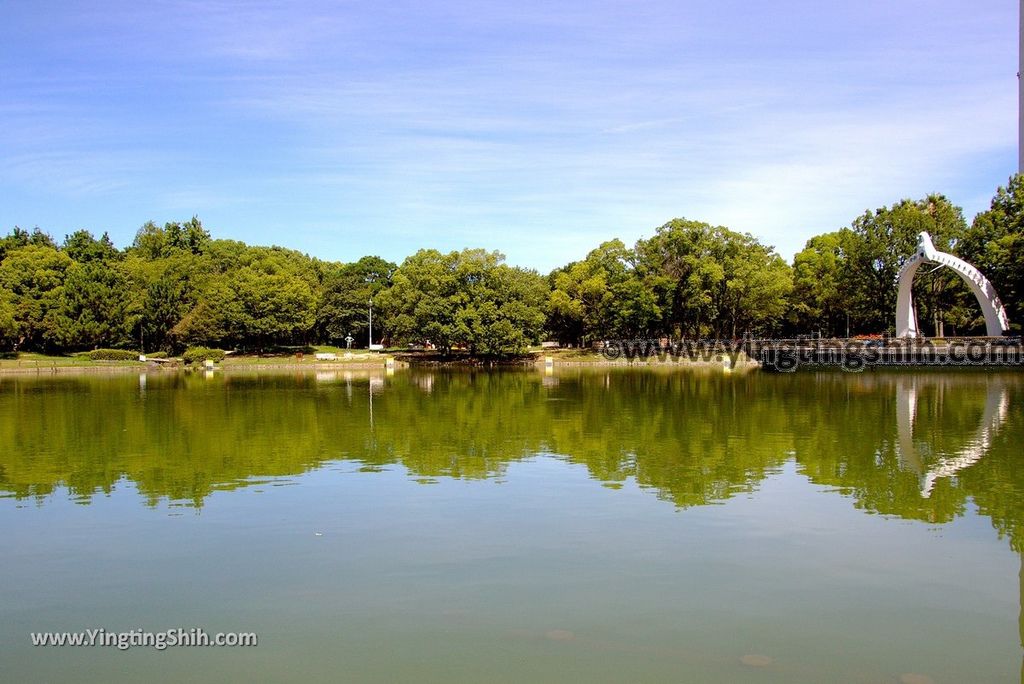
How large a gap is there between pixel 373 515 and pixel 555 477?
4.26 meters

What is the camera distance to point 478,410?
29.5 meters

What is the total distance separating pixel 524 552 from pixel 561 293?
68.8 meters

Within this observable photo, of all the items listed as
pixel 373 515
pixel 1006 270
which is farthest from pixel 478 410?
pixel 1006 270

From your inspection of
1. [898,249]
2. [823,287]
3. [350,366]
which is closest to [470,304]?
[350,366]

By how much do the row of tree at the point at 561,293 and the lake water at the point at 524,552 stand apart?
49.2 metres

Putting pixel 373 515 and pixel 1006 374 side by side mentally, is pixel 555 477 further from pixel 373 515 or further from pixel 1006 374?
pixel 1006 374

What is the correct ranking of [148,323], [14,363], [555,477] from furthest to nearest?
[148,323]
[14,363]
[555,477]

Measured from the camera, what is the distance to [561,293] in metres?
78.8

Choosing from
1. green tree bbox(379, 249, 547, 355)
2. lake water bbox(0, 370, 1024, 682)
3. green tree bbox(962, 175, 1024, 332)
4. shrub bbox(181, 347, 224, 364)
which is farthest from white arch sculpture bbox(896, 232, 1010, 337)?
shrub bbox(181, 347, 224, 364)

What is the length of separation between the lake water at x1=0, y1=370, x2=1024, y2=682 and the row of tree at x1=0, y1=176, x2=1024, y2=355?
162ft

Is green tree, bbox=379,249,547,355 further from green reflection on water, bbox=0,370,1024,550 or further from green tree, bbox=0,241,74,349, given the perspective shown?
green reflection on water, bbox=0,370,1024,550

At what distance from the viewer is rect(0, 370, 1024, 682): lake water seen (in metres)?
7.40

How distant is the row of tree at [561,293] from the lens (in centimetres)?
6906

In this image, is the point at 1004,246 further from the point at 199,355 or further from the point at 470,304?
the point at 199,355
